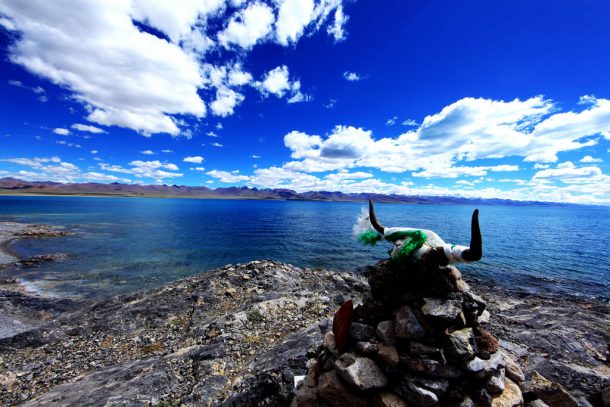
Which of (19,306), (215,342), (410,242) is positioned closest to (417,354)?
(410,242)

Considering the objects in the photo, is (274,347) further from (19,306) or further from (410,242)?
(19,306)

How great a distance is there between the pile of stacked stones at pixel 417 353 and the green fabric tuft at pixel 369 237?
0.84 metres

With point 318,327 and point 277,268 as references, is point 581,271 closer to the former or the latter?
point 277,268

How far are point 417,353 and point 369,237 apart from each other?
125 inches

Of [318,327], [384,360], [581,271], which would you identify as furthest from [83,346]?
[581,271]

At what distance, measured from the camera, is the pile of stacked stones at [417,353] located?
700 cm

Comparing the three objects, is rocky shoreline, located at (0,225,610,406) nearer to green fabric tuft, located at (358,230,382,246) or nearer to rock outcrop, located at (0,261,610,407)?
rock outcrop, located at (0,261,610,407)

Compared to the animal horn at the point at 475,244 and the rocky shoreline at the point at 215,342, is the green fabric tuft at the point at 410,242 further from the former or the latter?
the rocky shoreline at the point at 215,342

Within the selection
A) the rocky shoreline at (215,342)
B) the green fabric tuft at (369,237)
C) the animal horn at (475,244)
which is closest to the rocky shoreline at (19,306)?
the rocky shoreline at (215,342)

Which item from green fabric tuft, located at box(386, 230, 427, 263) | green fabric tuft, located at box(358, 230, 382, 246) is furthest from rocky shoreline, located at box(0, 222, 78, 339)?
green fabric tuft, located at box(386, 230, 427, 263)

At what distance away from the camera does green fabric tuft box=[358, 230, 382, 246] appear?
8219 millimetres

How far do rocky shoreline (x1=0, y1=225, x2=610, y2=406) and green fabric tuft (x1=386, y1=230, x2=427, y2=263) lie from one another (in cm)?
513

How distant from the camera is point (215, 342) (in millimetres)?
14406

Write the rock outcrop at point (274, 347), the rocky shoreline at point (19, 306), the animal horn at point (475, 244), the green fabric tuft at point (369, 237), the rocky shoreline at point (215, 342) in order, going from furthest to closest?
the rocky shoreline at point (19, 306)
the rocky shoreline at point (215, 342)
the green fabric tuft at point (369, 237)
the rock outcrop at point (274, 347)
the animal horn at point (475, 244)
